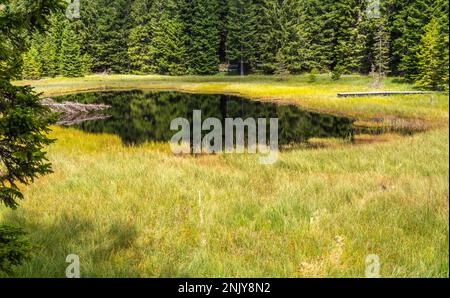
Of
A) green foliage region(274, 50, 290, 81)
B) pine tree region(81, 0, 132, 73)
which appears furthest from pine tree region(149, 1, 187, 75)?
green foliage region(274, 50, 290, 81)

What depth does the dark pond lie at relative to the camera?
24266 millimetres

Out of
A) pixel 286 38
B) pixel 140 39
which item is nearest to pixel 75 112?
pixel 286 38

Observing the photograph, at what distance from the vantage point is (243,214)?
A: 912 centimetres

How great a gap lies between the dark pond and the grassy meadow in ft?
23.2

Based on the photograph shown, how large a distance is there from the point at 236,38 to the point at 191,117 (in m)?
48.3

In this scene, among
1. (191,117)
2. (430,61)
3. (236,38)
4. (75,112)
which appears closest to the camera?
(191,117)

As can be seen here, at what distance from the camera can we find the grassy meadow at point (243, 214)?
6.45 metres

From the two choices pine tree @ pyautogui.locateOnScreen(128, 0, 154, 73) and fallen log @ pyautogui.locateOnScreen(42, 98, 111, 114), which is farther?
pine tree @ pyautogui.locateOnScreen(128, 0, 154, 73)

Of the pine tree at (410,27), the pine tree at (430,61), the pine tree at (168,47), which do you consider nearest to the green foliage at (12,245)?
the pine tree at (430,61)

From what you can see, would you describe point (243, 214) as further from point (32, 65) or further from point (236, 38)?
point (32, 65)

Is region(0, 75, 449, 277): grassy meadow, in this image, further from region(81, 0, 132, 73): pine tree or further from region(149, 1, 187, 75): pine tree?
region(81, 0, 132, 73): pine tree

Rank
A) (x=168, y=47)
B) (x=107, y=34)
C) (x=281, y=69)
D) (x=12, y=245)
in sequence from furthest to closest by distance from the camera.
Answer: (x=107, y=34) < (x=168, y=47) < (x=281, y=69) < (x=12, y=245)

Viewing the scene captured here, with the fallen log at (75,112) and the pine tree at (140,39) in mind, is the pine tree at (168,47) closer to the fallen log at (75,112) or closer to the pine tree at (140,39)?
the pine tree at (140,39)
